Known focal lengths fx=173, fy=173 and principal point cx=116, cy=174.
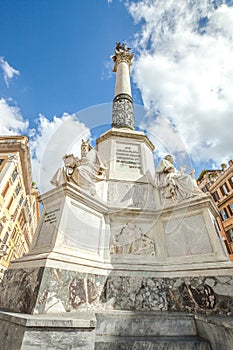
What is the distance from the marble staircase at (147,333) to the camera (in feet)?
5.82

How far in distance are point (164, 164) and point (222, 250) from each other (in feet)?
7.83

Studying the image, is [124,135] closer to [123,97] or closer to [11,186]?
[123,97]

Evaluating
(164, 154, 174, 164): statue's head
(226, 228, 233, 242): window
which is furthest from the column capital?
(226, 228, 233, 242): window

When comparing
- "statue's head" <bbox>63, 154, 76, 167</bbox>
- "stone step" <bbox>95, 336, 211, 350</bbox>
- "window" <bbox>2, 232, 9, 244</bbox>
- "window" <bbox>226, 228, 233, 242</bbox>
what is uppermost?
"window" <bbox>226, 228, 233, 242</bbox>

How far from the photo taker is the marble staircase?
5.82ft

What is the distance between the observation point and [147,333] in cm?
195

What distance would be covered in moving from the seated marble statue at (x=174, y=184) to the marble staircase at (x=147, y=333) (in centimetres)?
217

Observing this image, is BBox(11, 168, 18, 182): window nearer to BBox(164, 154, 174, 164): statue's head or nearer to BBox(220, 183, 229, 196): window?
BBox(164, 154, 174, 164): statue's head

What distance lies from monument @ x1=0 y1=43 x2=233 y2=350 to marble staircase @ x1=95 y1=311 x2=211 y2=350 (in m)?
0.01

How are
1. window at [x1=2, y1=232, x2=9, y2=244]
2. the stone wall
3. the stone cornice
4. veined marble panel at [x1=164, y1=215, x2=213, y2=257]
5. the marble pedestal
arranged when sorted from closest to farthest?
1. the stone wall
2. the marble pedestal
3. veined marble panel at [x1=164, y1=215, x2=213, y2=257]
4. the stone cornice
5. window at [x1=2, y1=232, x2=9, y2=244]

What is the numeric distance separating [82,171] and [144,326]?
293cm

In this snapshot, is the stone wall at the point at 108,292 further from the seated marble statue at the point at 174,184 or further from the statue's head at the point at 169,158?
the statue's head at the point at 169,158

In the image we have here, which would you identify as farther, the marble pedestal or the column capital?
the column capital

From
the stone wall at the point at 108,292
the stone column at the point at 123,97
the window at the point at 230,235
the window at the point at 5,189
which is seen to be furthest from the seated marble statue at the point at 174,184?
the window at the point at 230,235
